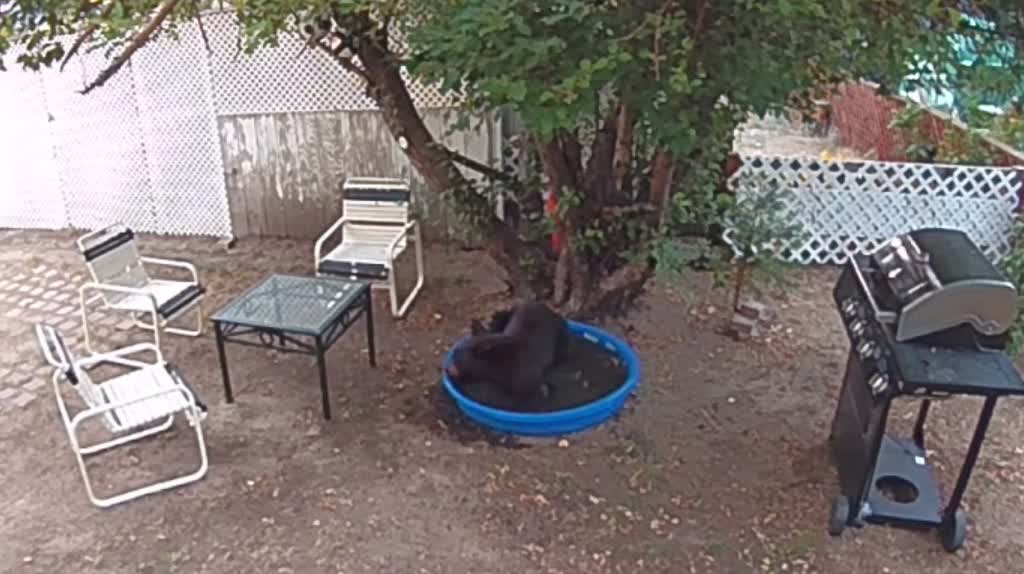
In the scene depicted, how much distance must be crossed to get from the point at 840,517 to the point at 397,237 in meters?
3.15

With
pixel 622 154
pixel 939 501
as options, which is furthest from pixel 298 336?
pixel 939 501

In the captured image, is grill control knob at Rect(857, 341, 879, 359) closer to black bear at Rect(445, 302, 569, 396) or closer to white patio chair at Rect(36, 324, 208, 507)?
black bear at Rect(445, 302, 569, 396)

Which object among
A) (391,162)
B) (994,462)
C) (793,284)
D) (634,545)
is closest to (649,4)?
(634,545)

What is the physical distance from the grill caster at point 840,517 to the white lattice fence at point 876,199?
8.97 ft

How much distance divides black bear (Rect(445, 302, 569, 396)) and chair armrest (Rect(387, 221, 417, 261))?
1148mm

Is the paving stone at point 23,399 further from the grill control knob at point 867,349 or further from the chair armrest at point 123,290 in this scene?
the grill control knob at point 867,349

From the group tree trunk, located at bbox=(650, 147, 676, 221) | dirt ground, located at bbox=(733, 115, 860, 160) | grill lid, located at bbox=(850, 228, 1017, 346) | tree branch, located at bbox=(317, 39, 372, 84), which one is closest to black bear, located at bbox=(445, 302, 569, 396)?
tree trunk, located at bbox=(650, 147, 676, 221)

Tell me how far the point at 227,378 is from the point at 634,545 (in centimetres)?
224

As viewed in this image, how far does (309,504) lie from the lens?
3557mm

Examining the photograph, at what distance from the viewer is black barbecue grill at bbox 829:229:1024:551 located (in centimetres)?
294

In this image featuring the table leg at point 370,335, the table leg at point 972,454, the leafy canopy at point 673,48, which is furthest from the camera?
the table leg at point 370,335

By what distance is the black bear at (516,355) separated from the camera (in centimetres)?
405

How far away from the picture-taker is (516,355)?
4043 millimetres

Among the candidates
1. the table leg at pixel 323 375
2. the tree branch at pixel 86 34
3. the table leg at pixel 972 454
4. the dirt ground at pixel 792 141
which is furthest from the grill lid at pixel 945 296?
the dirt ground at pixel 792 141
